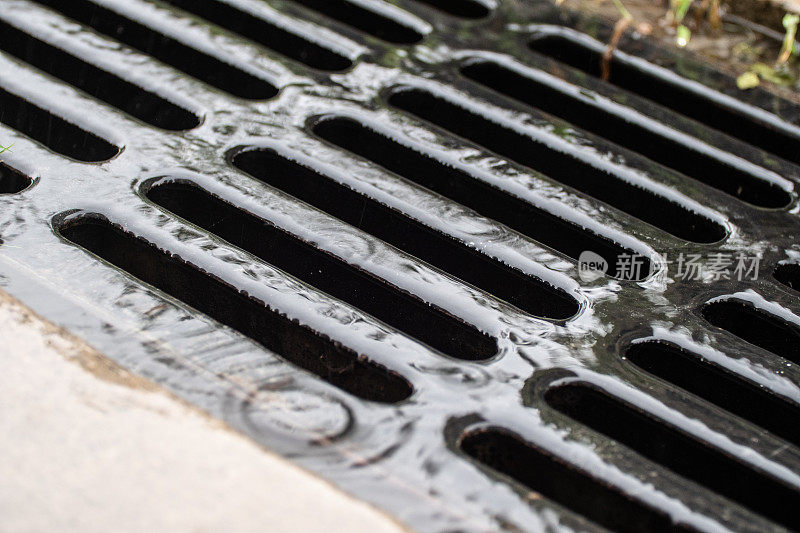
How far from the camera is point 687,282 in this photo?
1242 millimetres

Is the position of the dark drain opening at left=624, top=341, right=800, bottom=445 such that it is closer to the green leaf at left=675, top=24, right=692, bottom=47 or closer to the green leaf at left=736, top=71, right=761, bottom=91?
the green leaf at left=736, top=71, right=761, bottom=91

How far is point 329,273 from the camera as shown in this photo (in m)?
1.26

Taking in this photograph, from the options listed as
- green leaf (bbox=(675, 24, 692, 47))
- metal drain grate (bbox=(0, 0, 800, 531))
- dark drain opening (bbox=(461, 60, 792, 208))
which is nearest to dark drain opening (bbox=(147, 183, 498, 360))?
metal drain grate (bbox=(0, 0, 800, 531))

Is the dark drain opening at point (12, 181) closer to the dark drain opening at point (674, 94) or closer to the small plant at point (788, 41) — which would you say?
the dark drain opening at point (674, 94)

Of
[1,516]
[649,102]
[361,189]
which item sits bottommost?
[1,516]

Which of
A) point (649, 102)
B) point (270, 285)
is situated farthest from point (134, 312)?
point (649, 102)

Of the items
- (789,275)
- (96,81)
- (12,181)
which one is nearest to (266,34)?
(96,81)

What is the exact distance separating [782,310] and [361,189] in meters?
0.58

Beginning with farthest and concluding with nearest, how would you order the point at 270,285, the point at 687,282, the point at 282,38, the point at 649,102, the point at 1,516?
the point at 282,38 < the point at 649,102 < the point at 687,282 < the point at 270,285 < the point at 1,516

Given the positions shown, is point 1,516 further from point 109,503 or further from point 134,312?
point 134,312

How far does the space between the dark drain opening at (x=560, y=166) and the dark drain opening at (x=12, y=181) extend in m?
0.60

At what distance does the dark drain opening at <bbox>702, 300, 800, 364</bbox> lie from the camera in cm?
122

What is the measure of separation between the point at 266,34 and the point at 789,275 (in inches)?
40.0

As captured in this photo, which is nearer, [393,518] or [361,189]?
[393,518]
